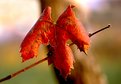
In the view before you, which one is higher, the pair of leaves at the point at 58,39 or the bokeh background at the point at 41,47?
the pair of leaves at the point at 58,39

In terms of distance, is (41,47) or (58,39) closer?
(58,39)

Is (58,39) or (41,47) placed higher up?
(58,39)

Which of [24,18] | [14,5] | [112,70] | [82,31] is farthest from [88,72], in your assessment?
[112,70]

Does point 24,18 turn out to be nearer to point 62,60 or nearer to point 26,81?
point 26,81

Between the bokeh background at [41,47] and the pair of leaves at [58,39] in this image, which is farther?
the bokeh background at [41,47]
